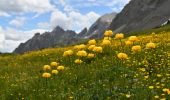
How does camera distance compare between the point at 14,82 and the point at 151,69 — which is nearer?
the point at 151,69

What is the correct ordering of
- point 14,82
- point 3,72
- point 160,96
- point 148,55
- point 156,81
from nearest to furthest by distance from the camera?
point 160,96
point 156,81
point 14,82
point 148,55
point 3,72

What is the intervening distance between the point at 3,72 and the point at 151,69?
8.72 metres

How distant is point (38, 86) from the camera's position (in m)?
16.0

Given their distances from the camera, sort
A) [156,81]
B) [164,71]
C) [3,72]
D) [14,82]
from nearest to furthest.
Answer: [156,81]
[164,71]
[14,82]
[3,72]

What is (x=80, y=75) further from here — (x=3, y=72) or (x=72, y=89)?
(x=3, y=72)

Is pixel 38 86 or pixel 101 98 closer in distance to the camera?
pixel 101 98

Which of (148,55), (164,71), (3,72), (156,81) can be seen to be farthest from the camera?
(3,72)

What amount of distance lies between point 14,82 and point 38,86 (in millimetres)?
2049

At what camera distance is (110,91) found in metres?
13.5

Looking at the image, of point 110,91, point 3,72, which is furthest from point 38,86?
point 3,72

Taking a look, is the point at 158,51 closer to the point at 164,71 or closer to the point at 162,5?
the point at 164,71

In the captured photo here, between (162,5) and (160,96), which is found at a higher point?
(162,5)

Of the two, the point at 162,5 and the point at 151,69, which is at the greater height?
the point at 162,5

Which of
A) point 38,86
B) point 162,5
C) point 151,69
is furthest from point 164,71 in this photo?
point 162,5
